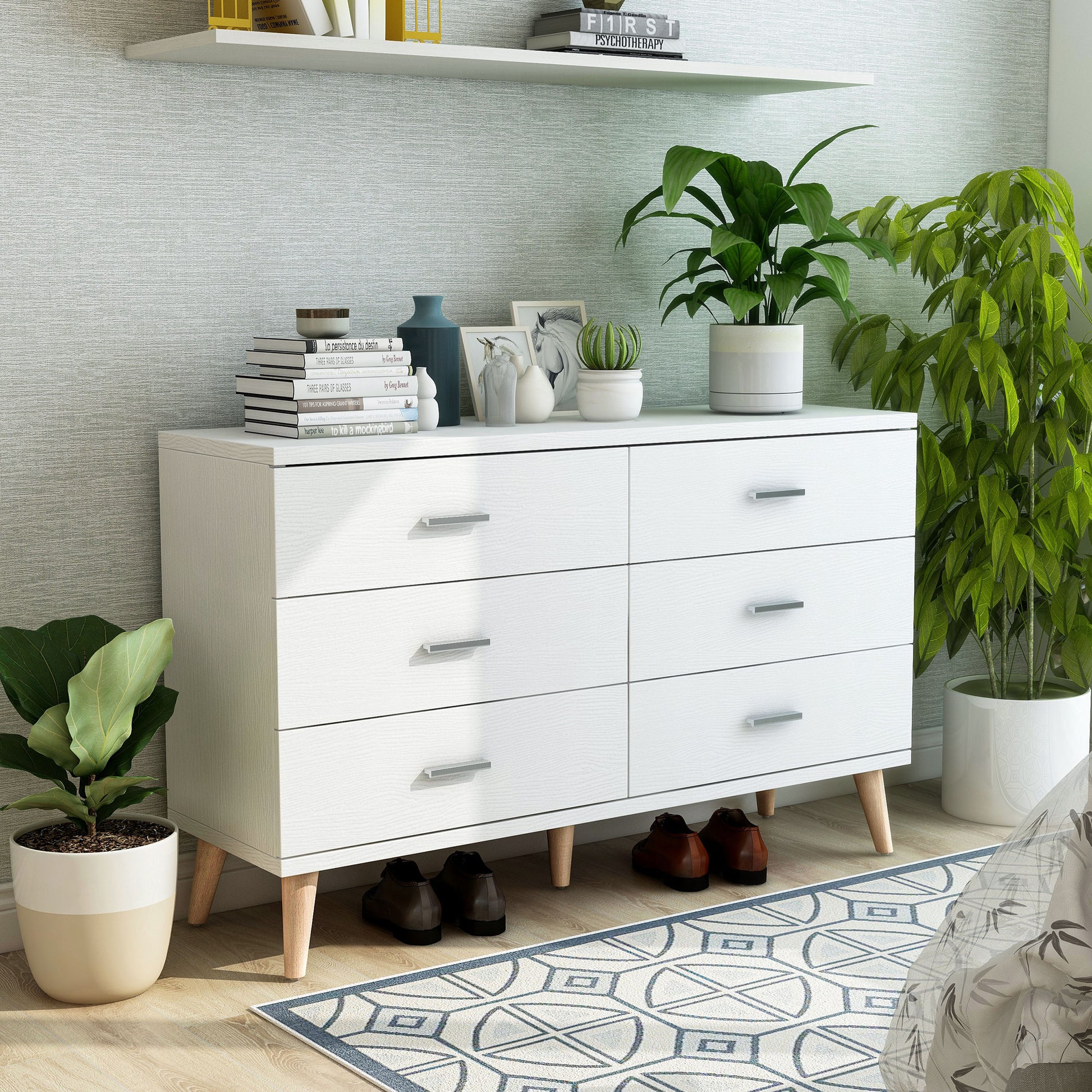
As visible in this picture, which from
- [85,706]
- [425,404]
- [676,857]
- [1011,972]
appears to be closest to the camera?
[1011,972]

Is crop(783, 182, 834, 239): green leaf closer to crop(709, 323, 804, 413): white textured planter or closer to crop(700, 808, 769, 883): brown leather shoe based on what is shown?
crop(709, 323, 804, 413): white textured planter

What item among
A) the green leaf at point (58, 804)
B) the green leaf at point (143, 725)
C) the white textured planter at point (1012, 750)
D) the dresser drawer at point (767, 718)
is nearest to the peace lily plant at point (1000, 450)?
the white textured planter at point (1012, 750)

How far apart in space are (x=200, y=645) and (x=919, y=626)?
153cm

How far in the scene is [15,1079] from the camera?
205cm

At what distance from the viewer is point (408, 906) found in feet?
8.32

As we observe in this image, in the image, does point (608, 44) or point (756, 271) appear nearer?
point (608, 44)

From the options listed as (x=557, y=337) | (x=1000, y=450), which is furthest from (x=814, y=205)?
(x=1000, y=450)

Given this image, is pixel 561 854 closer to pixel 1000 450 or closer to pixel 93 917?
pixel 93 917

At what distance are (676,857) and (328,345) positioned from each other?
44.6 inches

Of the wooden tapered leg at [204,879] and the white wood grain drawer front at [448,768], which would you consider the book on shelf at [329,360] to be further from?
the wooden tapered leg at [204,879]

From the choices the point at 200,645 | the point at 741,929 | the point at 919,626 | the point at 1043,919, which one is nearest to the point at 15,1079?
the point at 200,645

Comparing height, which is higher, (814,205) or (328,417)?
(814,205)

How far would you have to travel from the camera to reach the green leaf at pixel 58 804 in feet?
7.35

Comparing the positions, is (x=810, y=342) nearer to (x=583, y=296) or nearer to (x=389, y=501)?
(x=583, y=296)
